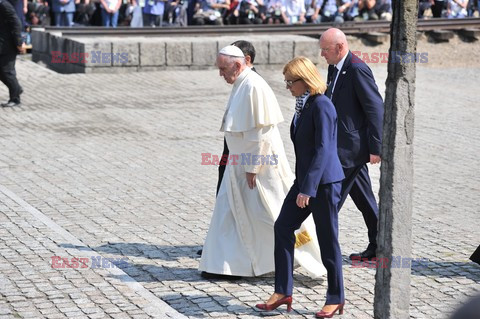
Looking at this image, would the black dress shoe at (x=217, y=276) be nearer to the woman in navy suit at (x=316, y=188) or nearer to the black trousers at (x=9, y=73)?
the woman in navy suit at (x=316, y=188)

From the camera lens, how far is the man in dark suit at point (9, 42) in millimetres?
14719

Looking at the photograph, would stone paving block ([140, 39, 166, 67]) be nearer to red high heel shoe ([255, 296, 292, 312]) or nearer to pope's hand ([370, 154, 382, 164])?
pope's hand ([370, 154, 382, 164])

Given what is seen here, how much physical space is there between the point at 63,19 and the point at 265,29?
4.61 m

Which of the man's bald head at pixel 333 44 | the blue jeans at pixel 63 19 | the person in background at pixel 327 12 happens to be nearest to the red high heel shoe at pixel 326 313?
the man's bald head at pixel 333 44

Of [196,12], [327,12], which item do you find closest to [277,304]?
[196,12]

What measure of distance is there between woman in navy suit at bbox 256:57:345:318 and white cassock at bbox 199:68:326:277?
2.18ft

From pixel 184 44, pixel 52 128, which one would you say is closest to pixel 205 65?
pixel 184 44

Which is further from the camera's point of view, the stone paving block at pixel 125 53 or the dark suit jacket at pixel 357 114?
the stone paving block at pixel 125 53

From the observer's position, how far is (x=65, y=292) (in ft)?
22.9

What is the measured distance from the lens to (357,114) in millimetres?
7730

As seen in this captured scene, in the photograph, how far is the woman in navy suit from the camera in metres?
6.53

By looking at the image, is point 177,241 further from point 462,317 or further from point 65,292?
point 462,317

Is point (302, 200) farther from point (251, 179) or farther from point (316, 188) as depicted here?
point (251, 179)

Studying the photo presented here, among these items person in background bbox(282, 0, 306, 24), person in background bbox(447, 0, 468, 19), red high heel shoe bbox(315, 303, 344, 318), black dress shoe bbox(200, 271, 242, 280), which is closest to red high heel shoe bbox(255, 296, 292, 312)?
red high heel shoe bbox(315, 303, 344, 318)
